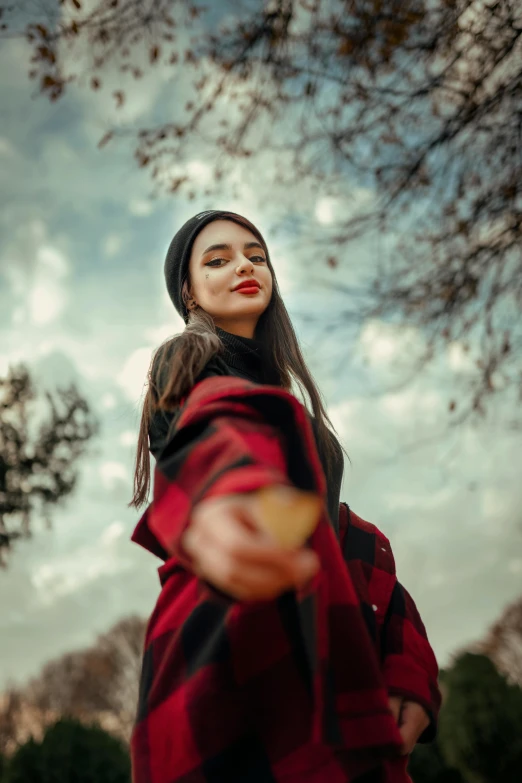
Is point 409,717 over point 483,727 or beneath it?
over

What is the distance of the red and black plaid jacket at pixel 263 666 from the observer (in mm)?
1154

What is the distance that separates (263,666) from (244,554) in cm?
47

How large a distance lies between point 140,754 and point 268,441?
81cm

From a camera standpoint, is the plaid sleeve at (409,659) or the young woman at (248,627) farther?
the plaid sleeve at (409,659)

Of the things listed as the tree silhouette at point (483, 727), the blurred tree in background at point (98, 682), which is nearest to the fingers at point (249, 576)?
the tree silhouette at point (483, 727)

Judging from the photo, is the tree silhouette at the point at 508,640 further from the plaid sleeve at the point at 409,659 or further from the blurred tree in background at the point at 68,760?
the plaid sleeve at the point at 409,659

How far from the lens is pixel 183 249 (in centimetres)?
224

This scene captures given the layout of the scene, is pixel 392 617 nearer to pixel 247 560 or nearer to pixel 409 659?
pixel 409 659

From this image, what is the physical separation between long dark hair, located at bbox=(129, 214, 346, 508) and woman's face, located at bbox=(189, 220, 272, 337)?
57 mm

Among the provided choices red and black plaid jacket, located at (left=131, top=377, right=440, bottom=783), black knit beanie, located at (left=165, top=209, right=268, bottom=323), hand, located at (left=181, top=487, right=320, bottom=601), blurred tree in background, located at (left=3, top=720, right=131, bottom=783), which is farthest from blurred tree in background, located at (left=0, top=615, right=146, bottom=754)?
hand, located at (left=181, top=487, right=320, bottom=601)

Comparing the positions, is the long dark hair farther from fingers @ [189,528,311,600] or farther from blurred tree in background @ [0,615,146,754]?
blurred tree in background @ [0,615,146,754]

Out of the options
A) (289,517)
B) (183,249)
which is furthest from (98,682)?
(289,517)

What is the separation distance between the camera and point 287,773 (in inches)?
48.0

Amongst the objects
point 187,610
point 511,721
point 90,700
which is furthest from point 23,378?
point 90,700
